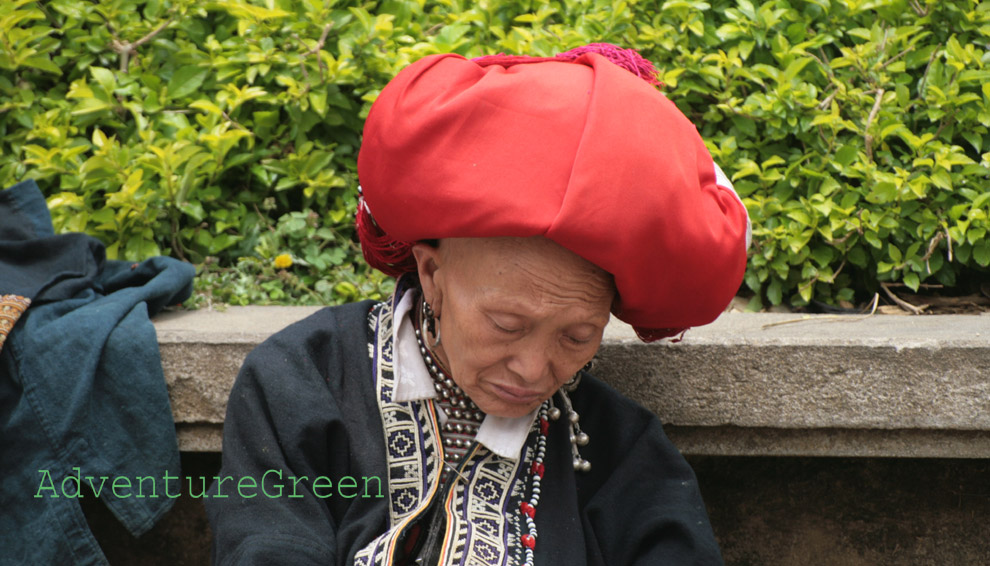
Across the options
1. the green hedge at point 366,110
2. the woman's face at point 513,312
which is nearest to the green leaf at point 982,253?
the green hedge at point 366,110

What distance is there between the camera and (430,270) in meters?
1.89

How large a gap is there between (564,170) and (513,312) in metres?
0.29

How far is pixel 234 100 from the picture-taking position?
2963 millimetres

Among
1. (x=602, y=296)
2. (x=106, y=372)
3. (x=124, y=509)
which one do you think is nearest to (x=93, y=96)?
(x=106, y=372)

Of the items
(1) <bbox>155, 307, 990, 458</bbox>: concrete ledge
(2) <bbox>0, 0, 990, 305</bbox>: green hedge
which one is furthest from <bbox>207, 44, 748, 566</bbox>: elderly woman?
(2) <bbox>0, 0, 990, 305</bbox>: green hedge

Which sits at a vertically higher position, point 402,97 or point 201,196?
point 402,97

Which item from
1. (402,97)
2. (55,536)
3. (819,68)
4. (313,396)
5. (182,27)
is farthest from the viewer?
(182,27)

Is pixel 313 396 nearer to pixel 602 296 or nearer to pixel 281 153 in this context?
pixel 602 296

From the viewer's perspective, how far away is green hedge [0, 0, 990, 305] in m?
2.84

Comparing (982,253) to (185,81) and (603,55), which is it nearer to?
(603,55)

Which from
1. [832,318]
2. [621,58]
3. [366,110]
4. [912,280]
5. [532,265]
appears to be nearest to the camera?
[532,265]

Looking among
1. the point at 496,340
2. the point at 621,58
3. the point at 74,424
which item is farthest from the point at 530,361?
the point at 74,424

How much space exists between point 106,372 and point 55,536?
41 centimetres

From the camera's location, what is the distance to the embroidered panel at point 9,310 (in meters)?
2.26
